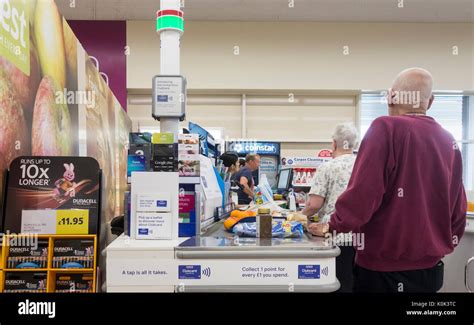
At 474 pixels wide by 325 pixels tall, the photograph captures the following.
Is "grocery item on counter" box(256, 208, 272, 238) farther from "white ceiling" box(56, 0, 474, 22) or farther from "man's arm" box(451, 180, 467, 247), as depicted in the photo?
"white ceiling" box(56, 0, 474, 22)

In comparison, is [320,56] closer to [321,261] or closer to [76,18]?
[76,18]

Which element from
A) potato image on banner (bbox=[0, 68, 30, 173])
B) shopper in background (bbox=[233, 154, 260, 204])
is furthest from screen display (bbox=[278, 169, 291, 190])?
potato image on banner (bbox=[0, 68, 30, 173])

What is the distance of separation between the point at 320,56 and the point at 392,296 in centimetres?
705

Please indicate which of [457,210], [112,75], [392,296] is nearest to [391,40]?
[112,75]

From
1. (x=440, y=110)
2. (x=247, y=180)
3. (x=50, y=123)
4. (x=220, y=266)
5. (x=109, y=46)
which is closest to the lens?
(x=220, y=266)

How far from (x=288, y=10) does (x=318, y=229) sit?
6.52 meters

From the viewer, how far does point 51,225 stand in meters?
1.80

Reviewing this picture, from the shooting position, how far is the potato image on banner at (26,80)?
1931mm

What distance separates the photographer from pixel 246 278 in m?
1.46

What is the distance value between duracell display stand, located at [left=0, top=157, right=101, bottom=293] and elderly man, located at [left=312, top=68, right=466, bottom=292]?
1.08m

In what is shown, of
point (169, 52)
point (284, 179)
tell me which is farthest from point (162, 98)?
point (284, 179)

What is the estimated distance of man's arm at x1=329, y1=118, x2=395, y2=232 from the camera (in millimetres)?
1624

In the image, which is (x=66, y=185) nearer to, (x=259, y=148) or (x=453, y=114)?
(x=259, y=148)

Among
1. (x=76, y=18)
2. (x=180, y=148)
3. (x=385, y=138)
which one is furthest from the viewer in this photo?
(x=76, y=18)
